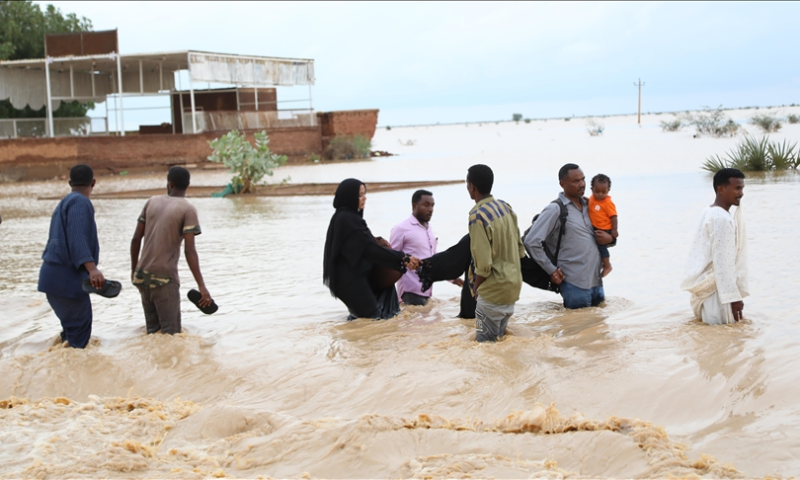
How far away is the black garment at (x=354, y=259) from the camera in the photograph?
6777mm

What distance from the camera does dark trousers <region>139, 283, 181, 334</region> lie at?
6461 mm

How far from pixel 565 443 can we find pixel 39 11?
139ft

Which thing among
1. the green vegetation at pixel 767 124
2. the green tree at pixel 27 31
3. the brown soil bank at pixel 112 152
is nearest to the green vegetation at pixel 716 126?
the green vegetation at pixel 767 124

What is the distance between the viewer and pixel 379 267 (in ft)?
23.2

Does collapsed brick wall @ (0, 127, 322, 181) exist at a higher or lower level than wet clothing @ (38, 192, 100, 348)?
higher

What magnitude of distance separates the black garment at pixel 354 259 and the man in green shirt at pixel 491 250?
1.14 meters

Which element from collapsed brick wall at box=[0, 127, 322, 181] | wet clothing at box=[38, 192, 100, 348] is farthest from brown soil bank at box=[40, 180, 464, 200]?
wet clothing at box=[38, 192, 100, 348]

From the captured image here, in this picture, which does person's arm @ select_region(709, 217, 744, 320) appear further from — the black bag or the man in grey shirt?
the black bag

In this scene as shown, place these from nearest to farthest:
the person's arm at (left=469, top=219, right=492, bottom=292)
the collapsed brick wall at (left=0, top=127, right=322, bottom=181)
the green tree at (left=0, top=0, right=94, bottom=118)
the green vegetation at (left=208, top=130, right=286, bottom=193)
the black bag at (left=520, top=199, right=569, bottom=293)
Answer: the person's arm at (left=469, top=219, right=492, bottom=292)
the black bag at (left=520, top=199, right=569, bottom=293)
the green vegetation at (left=208, top=130, right=286, bottom=193)
the collapsed brick wall at (left=0, top=127, right=322, bottom=181)
the green tree at (left=0, top=0, right=94, bottom=118)

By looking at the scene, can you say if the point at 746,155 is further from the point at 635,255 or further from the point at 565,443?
the point at 565,443

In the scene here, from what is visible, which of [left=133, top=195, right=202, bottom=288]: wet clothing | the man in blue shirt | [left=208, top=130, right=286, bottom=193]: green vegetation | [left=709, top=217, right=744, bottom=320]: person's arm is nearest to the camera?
[left=709, top=217, right=744, bottom=320]: person's arm

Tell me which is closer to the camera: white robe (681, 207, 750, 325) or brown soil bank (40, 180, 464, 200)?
white robe (681, 207, 750, 325)

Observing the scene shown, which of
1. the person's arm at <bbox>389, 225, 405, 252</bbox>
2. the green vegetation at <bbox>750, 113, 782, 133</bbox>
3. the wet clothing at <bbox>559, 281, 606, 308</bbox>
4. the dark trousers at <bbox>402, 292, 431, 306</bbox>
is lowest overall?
the dark trousers at <bbox>402, 292, 431, 306</bbox>

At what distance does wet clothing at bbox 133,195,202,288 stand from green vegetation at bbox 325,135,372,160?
32.3 m
